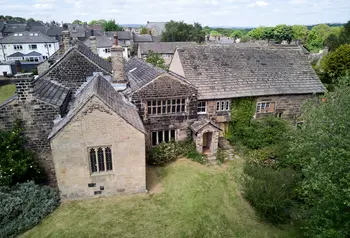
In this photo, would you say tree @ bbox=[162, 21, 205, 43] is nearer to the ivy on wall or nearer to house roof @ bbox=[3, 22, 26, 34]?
house roof @ bbox=[3, 22, 26, 34]

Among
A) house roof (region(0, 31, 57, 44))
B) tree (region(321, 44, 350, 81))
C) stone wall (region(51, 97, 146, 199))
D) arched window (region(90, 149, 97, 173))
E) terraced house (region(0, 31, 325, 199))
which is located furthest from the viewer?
house roof (region(0, 31, 57, 44))

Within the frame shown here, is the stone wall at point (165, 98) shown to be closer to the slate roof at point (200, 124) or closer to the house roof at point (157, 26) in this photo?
the slate roof at point (200, 124)

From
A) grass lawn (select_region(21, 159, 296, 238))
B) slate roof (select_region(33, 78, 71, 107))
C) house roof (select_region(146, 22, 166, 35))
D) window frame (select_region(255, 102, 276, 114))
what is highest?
house roof (select_region(146, 22, 166, 35))

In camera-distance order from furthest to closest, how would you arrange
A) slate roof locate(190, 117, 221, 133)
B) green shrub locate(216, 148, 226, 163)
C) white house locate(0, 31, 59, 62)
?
white house locate(0, 31, 59, 62), green shrub locate(216, 148, 226, 163), slate roof locate(190, 117, 221, 133)

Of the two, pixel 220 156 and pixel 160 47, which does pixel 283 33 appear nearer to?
pixel 160 47

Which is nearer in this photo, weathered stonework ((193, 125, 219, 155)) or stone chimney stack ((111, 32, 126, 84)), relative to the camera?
stone chimney stack ((111, 32, 126, 84))

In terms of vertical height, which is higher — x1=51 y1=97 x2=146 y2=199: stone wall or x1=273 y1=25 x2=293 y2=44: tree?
x1=273 y1=25 x2=293 y2=44: tree

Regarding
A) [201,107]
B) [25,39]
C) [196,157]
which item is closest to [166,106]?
[201,107]

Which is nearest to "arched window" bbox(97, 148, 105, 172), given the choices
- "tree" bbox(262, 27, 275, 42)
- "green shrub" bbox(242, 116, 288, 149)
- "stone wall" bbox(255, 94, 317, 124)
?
"green shrub" bbox(242, 116, 288, 149)
